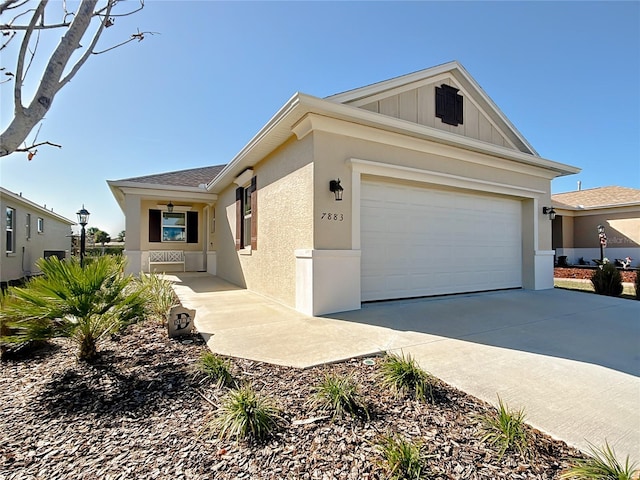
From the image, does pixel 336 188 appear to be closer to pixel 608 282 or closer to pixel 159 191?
pixel 159 191

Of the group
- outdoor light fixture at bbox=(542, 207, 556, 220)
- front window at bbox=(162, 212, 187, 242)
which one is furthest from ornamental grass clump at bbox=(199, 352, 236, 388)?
front window at bbox=(162, 212, 187, 242)

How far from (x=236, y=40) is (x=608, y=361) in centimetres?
862

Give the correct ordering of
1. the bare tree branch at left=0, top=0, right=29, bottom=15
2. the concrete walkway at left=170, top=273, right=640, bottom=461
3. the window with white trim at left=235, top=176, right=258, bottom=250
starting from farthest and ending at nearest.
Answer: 1. the window with white trim at left=235, top=176, right=258, bottom=250
2. the bare tree branch at left=0, top=0, right=29, bottom=15
3. the concrete walkway at left=170, top=273, right=640, bottom=461

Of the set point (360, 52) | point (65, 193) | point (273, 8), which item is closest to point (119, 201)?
point (65, 193)

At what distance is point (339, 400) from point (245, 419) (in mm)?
739

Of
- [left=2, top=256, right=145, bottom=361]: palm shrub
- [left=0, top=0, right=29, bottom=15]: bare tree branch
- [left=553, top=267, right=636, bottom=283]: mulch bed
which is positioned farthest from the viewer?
[left=553, top=267, right=636, bottom=283]: mulch bed

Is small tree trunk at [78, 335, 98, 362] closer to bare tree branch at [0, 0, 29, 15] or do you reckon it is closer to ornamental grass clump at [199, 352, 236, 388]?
ornamental grass clump at [199, 352, 236, 388]

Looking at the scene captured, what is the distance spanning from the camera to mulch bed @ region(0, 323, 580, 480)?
1.80m

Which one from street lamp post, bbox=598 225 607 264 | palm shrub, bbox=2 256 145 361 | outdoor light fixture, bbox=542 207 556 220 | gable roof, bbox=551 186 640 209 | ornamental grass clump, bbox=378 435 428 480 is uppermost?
gable roof, bbox=551 186 640 209

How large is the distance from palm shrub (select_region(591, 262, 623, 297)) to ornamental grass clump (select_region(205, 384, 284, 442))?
1080 cm

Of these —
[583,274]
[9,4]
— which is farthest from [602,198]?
[9,4]

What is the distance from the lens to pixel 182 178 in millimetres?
13055

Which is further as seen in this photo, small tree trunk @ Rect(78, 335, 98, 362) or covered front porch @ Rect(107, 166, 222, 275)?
covered front porch @ Rect(107, 166, 222, 275)

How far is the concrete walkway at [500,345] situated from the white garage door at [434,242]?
57cm
